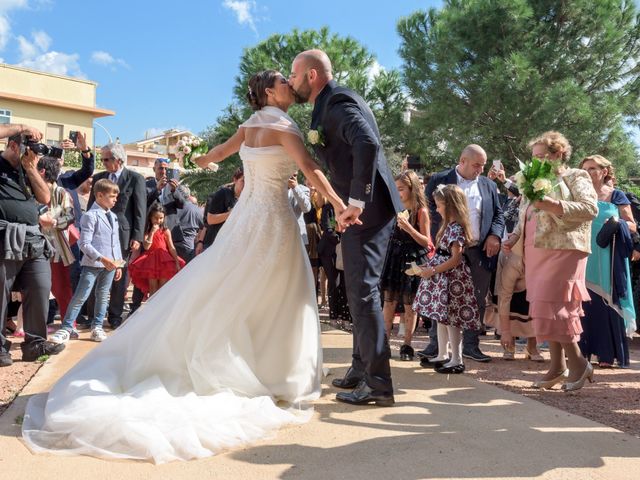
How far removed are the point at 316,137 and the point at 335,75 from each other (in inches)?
1370

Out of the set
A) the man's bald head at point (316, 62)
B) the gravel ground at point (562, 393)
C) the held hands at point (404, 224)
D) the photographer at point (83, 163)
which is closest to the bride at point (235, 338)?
the man's bald head at point (316, 62)

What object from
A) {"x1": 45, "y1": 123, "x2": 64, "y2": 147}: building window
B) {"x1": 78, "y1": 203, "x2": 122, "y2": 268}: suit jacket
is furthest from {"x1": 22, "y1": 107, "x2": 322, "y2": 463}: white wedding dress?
{"x1": 45, "y1": 123, "x2": 64, "y2": 147}: building window

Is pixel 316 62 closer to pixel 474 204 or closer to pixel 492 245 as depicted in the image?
pixel 474 204

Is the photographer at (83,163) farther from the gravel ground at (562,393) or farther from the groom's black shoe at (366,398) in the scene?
the groom's black shoe at (366,398)

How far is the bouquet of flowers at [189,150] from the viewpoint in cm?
507

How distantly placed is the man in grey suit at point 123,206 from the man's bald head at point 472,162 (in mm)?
4163

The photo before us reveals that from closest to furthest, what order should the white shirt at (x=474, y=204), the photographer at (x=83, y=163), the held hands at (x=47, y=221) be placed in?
the white shirt at (x=474, y=204), the photographer at (x=83, y=163), the held hands at (x=47, y=221)

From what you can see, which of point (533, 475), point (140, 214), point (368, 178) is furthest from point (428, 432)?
point (140, 214)

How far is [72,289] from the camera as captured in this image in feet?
26.3

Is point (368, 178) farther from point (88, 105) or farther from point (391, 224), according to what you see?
point (88, 105)

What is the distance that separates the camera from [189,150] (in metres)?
5.09

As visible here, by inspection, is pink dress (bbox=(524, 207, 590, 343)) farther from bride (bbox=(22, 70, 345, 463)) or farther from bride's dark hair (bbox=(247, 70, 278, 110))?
bride's dark hair (bbox=(247, 70, 278, 110))

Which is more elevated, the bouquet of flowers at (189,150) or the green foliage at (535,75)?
the green foliage at (535,75)

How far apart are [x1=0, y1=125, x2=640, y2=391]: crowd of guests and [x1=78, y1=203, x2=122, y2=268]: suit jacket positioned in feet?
0.05
